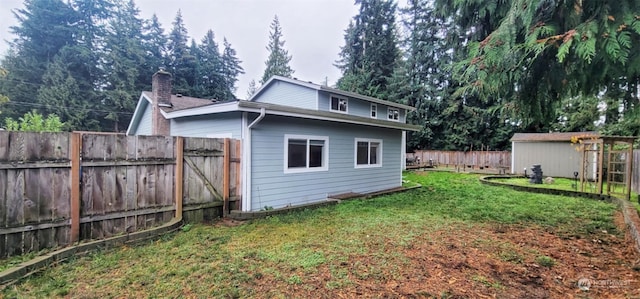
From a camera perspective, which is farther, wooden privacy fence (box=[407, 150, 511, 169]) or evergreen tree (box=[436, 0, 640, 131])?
wooden privacy fence (box=[407, 150, 511, 169])

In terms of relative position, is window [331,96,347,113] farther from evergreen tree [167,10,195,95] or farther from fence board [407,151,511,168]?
evergreen tree [167,10,195,95]

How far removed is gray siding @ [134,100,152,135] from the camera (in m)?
13.7

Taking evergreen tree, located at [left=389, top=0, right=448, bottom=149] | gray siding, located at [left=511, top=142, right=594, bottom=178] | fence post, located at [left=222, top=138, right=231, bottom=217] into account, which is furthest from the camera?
evergreen tree, located at [left=389, top=0, right=448, bottom=149]

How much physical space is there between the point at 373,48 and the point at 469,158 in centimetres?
1504

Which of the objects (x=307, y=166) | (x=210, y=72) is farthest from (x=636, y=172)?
(x=210, y=72)

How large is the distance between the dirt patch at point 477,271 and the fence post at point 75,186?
2882 millimetres

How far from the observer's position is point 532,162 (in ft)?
53.9

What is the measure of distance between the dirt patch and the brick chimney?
34.8 ft

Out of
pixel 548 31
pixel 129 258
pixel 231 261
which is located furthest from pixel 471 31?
pixel 129 258

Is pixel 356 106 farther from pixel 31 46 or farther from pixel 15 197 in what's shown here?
pixel 31 46

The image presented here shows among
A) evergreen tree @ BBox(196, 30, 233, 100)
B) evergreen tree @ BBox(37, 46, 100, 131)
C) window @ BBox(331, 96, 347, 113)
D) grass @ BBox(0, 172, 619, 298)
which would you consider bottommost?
grass @ BBox(0, 172, 619, 298)

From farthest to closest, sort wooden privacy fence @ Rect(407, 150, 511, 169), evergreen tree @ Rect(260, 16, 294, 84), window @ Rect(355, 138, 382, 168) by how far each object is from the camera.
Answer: evergreen tree @ Rect(260, 16, 294, 84) < wooden privacy fence @ Rect(407, 150, 511, 169) < window @ Rect(355, 138, 382, 168)

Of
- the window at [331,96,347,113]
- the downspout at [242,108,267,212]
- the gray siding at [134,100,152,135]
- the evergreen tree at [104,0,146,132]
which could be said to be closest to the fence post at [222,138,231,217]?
the downspout at [242,108,267,212]

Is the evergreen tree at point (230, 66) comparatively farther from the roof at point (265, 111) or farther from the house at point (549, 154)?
the house at point (549, 154)
